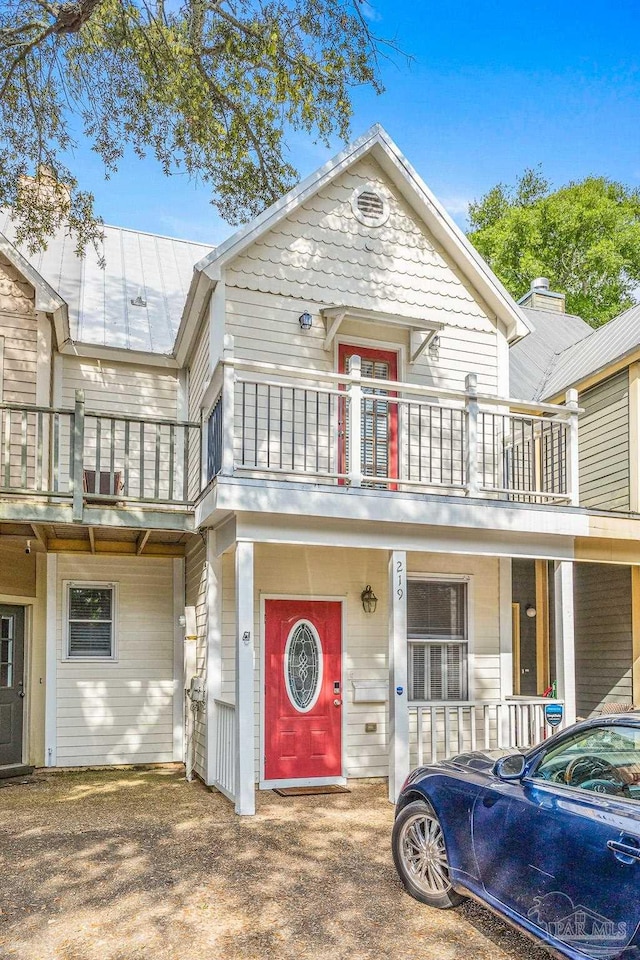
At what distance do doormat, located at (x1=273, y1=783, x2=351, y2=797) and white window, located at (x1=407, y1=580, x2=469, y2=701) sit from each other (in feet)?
4.72

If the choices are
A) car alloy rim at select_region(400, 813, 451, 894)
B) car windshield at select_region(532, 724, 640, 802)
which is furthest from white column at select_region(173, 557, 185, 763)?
car windshield at select_region(532, 724, 640, 802)

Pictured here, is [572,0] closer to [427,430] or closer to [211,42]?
[211,42]

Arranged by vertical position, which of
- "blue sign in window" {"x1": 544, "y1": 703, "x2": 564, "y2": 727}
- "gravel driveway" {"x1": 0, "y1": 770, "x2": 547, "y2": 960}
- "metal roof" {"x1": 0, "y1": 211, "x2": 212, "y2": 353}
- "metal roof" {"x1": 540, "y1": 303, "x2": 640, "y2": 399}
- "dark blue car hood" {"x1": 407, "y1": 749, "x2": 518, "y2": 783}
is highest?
"metal roof" {"x1": 0, "y1": 211, "x2": 212, "y2": 353}

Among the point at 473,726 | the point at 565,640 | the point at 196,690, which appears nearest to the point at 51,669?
the point at 196,690

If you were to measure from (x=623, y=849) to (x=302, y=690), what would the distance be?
608 centimetres

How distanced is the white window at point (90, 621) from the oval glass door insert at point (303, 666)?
285cm

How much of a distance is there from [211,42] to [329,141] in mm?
1968

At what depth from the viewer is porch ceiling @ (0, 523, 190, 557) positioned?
955 cm

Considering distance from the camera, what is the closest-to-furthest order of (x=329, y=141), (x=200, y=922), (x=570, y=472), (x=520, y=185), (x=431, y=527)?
(x=200, y=922)
(x=431, y=527)
(x=570, y=472)
(x=329, y=141)
(x=520, y=185)

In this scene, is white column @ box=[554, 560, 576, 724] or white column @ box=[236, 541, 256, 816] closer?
white column @ box=[236, 541, 256, 816]

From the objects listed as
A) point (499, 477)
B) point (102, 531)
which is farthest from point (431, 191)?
point (102, 531)

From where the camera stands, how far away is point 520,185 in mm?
28062

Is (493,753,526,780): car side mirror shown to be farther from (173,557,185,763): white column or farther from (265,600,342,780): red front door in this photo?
(173,557,185,763): white column

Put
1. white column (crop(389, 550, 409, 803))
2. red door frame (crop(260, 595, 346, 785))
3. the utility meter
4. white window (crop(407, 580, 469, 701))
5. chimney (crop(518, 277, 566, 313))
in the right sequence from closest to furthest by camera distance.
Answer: white column (crop(389, 550, 409, 803))
red door frame (crop(260, 595, 346, 785))
the utility meter
white window (crop(407, 580, 469, 701))
chimney (crop(518, 277, 566, 313))
